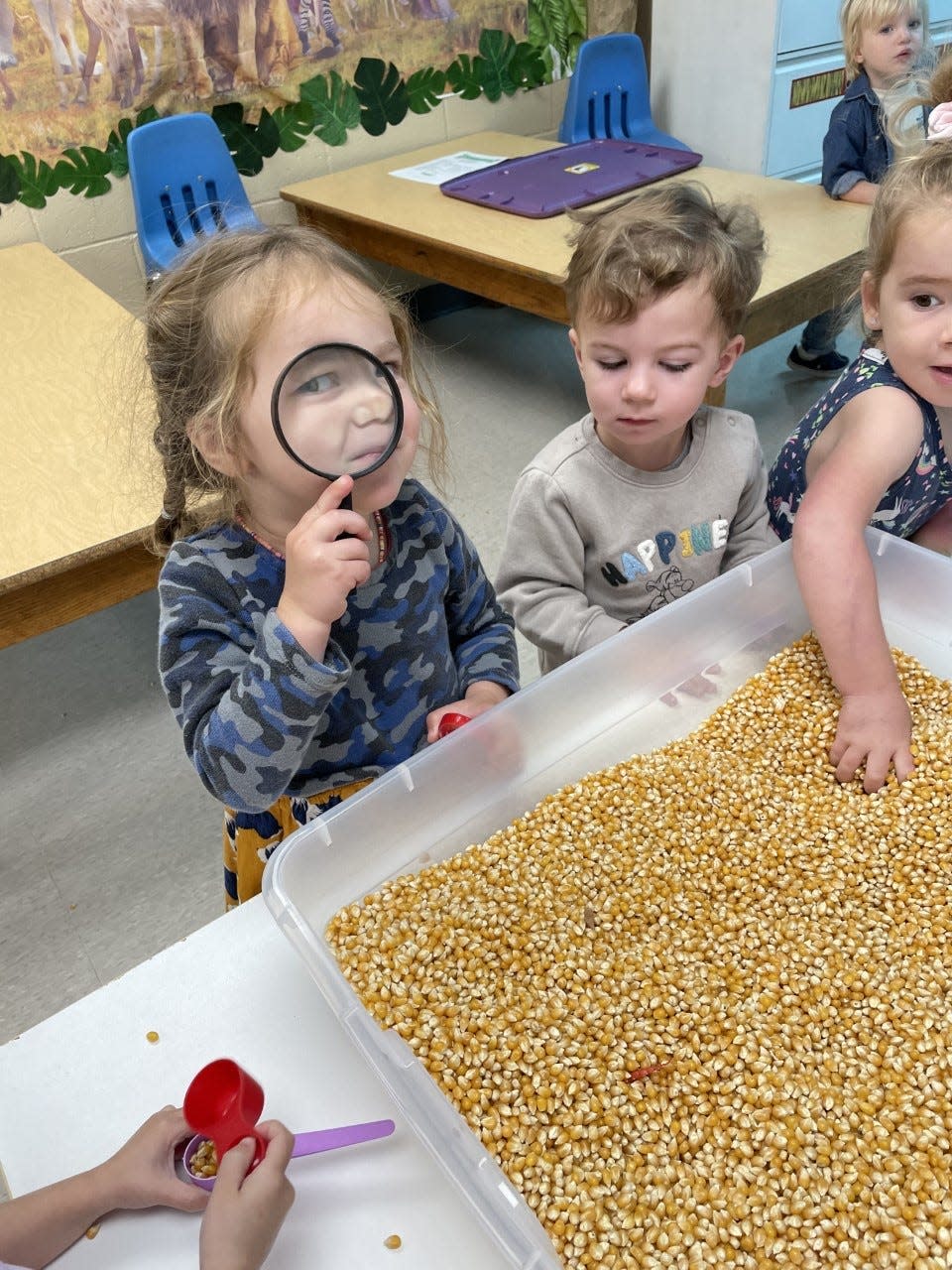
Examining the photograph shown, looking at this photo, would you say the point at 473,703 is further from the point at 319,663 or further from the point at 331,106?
the point at 331,106

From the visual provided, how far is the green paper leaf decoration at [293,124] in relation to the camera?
3.25m

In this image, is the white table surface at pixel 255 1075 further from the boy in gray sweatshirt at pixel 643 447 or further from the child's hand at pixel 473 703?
the boy in gray sweatshirt at pixel 643 447

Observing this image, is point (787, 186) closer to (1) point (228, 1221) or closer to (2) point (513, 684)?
(2) point (513, 684)

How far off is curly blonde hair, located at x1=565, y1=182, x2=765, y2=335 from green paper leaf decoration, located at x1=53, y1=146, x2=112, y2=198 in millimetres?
2353

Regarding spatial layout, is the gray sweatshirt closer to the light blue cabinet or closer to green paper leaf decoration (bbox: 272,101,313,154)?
green paper leaf decoration (bbox: 272,101,313,154)

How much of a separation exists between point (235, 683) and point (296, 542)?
0.16m

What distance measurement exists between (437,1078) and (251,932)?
232mm

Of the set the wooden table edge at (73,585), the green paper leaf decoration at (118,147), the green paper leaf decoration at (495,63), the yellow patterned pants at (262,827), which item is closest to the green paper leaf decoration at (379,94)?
the green paper leaf decoration at (495,63)

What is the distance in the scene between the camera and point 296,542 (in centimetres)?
75

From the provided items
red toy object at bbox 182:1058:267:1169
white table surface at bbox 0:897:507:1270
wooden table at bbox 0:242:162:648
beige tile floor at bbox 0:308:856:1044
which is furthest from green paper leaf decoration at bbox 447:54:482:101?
red toy object at bbox 182:1058:267:1169

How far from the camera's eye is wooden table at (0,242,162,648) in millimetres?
1382

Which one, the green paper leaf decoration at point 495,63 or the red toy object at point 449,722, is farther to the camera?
the green paper leaf decoration at point 495,63

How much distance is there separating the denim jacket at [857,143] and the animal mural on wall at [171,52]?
152 cm

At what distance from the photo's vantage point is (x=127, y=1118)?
28.3 inches
